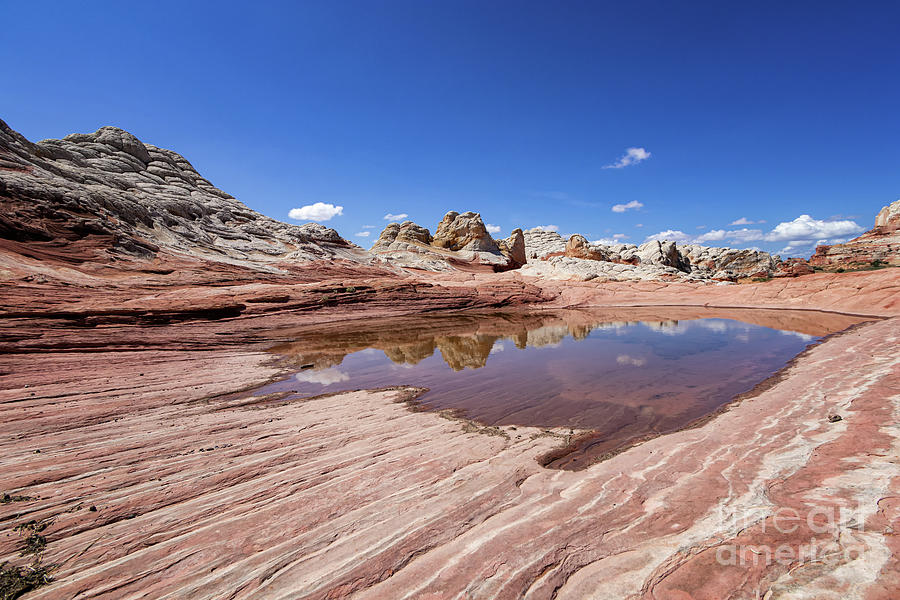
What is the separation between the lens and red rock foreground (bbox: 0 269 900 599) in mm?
2729

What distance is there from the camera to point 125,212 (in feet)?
105

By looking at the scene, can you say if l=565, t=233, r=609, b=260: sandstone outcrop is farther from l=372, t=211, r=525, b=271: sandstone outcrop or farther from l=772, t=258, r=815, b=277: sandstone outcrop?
l=772, t=258, r=815, b=277: sandstone outcrop

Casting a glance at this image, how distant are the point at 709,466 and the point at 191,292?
29.6 metres

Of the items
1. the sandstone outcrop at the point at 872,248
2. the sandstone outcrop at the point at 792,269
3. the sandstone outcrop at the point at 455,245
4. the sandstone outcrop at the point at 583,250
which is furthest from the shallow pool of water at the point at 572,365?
Result: the sandstone outcrop at the point at 872,248

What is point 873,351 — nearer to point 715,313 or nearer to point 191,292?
point 715,313

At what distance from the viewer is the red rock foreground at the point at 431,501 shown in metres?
2.73

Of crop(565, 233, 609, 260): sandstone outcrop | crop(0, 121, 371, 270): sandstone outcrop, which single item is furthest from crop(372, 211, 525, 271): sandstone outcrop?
crop(565, 233, 609, 260): sandstone outcrop

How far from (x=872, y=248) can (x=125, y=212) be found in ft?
374

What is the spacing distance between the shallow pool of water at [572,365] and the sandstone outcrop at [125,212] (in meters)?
20.6

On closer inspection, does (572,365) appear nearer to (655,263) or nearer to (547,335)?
(547,335)

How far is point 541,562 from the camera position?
2.94m

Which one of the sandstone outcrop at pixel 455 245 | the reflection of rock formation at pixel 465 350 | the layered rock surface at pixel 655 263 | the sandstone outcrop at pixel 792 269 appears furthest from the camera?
the sandstone outcrop at pixel 455 245

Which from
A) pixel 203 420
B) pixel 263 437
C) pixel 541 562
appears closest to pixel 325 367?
pixel 203 420

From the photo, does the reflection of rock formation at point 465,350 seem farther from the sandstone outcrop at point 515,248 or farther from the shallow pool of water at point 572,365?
the sandstone outcrop at point 515,248
